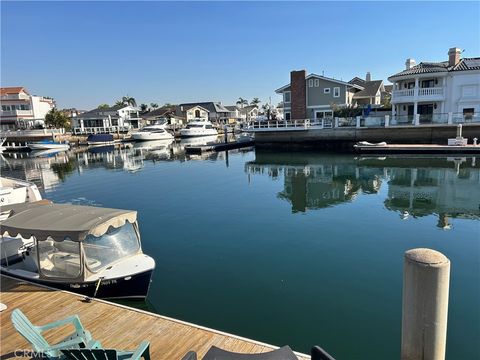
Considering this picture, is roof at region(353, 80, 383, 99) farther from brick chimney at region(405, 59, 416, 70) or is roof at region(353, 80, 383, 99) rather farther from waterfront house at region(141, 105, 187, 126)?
waterfront house at region(141, 105, 187, 126)

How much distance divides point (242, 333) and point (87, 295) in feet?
11.4

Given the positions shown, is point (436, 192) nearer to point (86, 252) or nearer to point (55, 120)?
point (86, 252)

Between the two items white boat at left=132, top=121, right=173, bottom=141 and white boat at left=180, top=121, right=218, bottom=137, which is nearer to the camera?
white boat at left=132, top=121, right=173, bottom=141

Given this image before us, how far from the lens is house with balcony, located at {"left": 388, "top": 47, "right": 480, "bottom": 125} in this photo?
128 ft

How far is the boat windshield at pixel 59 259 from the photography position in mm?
7594

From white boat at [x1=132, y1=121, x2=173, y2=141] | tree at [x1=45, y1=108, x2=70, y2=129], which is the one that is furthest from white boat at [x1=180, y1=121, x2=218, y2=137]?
tree at [x1=45, y1=108, x2=70, y2=129]

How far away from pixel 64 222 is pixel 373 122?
131 feet

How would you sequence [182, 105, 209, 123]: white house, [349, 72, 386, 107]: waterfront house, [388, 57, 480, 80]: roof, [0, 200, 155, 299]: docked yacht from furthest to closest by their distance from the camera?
[182, 105, 209, 123]: white house → [349, 72, 386, 107]: waterfront house → [388, 57, 480, 80]: roof → [0, 200, 155, 299]: docked yacht

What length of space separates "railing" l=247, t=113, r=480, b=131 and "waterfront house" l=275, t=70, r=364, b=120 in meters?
4.45

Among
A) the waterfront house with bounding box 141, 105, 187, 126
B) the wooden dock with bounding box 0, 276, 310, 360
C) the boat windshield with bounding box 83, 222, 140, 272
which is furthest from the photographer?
the waterfront house with bounding box 141, 105, 187, 126

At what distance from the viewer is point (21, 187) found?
12625 mm

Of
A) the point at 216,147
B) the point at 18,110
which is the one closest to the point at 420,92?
the point at 216,147

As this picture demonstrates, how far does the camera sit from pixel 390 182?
23.5 meters

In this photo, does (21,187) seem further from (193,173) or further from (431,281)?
(193,173)
